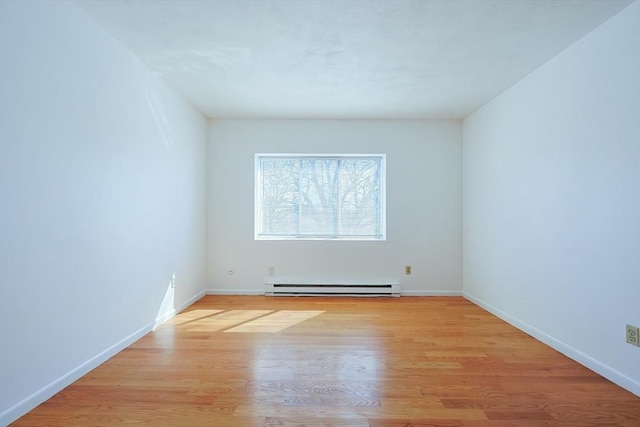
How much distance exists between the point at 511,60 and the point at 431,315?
2.55 meters

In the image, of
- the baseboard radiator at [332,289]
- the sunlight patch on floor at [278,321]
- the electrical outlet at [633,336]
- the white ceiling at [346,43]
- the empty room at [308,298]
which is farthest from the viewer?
the baseboard radiator at [332,289]

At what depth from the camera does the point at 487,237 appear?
12.6 feet

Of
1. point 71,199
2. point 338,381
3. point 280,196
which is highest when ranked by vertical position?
point 280,196

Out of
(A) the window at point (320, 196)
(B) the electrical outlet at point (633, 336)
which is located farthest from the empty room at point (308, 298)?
(A) the window at point (320, 196)

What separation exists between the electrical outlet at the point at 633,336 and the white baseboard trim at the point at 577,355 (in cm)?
22

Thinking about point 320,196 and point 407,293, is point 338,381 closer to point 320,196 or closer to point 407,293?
point 407,293

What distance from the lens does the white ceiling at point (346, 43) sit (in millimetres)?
2117

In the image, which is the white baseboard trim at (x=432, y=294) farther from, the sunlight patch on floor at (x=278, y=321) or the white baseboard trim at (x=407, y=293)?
the sunlight patch on floor at (x=278, y=321)

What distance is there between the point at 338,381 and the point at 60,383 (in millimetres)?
1680

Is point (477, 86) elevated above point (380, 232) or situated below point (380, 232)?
above

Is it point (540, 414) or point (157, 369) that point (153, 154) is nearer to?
point (157, 369)

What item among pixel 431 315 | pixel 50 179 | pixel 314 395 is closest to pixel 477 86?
pixel 431 315

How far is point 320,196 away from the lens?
4637 mm

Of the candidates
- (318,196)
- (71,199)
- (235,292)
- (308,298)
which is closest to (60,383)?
(71,199)
